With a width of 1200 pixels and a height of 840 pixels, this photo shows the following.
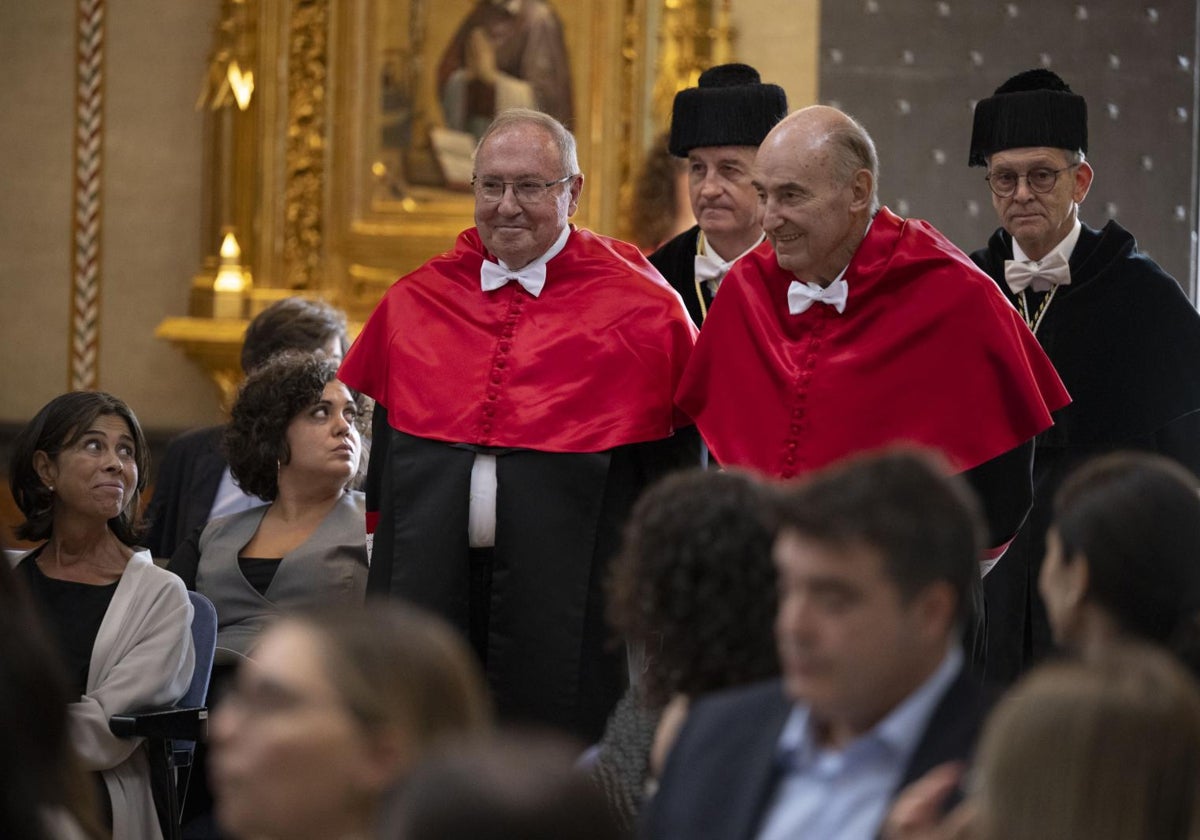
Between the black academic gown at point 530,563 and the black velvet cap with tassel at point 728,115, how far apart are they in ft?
3.84

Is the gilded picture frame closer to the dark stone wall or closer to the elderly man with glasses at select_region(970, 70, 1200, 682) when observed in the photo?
the dark stone wall

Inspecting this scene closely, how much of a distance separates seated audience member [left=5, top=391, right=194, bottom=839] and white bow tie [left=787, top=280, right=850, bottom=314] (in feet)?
5.13

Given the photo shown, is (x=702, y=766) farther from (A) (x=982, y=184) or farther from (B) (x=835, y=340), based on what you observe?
(A) (x=982, y=184)

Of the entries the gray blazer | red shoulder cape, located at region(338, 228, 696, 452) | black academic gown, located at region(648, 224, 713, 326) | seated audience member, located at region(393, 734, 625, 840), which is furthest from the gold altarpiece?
seated audience member, located at region(393, 734, 625, 840)

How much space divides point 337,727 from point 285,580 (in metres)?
2.80

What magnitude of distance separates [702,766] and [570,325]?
2.22 meters

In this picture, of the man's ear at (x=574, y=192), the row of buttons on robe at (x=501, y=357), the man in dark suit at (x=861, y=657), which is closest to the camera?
the man in dark suit at (x=861, y=657)

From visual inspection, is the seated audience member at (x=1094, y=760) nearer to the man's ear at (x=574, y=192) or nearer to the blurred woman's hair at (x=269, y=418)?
the man's ear at (x=574, y=192)

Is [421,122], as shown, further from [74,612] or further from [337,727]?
[337,727]

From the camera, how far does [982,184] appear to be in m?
8.76

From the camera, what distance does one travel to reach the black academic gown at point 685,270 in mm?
5445

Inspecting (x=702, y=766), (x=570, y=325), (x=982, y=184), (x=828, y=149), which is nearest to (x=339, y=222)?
(x=982, y=184)

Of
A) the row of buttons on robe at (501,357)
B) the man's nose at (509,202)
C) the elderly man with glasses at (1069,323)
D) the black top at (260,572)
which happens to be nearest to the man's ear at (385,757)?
the row of buttons on robe at (501,357)

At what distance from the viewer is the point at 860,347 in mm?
4223
